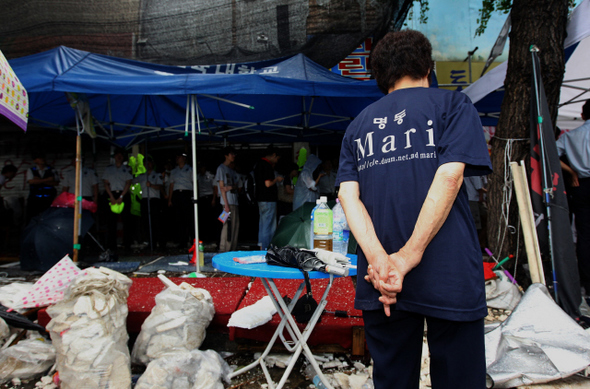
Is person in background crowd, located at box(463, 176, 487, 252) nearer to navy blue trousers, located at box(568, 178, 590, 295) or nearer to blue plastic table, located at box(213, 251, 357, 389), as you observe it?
navy blue trousers, located at box(568, 178, 590, 295)

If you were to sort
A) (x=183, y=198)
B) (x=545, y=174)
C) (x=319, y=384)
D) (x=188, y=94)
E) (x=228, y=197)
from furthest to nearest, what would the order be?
(x=183, y=198) → (x=228, y=197) → (x=188, y=94) → (x=545, y=174) → (x=319, y=384)

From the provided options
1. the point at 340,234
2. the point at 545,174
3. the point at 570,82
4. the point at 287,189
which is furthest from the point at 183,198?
the point at 570,82

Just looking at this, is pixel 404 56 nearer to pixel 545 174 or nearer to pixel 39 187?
pixel 545 174

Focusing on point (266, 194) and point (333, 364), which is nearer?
point (333, 364)

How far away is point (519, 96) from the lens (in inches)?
149

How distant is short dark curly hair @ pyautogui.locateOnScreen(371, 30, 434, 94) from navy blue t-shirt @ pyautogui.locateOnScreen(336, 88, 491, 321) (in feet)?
0.26

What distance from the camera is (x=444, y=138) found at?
3.76 ft

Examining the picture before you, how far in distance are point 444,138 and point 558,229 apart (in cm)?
276

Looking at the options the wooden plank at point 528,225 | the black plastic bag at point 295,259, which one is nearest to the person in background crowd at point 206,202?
the wooden plank at point 528,225

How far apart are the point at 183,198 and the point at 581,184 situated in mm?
6606

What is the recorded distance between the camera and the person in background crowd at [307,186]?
21.7 feet

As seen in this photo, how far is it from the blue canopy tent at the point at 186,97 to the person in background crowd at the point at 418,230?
11.1 ft

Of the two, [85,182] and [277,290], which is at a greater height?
[85,182]

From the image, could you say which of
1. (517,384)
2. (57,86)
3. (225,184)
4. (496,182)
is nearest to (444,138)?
(517,384)
